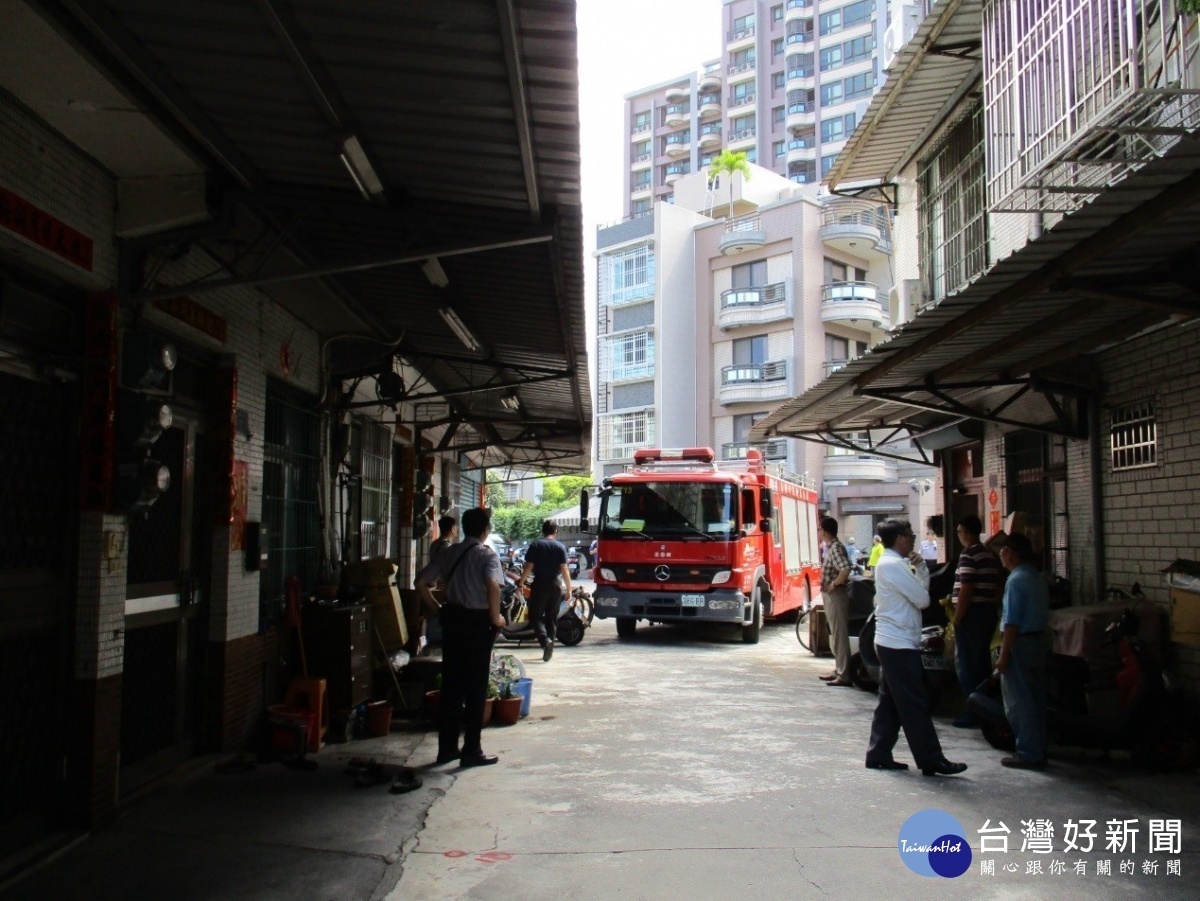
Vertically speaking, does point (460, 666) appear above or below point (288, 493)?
below

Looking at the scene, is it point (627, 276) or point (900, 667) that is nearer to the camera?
point (900, 667)

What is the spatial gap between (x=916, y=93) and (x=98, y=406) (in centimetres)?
1041

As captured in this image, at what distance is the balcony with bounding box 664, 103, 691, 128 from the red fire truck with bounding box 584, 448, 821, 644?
213ft

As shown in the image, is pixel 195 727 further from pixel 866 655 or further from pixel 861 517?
pixel 861 517

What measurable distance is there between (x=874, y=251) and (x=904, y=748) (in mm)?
39989

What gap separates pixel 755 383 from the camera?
44281mm

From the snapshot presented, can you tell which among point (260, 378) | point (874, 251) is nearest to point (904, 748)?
point (260, 378)

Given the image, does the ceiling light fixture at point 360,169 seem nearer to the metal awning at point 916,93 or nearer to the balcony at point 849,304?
the metal awning at point 916,93

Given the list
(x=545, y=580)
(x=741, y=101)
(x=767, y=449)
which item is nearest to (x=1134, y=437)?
(x=545, y=580)

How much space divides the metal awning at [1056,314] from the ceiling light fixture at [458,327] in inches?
147

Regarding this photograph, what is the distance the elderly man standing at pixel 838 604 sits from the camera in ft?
36.5

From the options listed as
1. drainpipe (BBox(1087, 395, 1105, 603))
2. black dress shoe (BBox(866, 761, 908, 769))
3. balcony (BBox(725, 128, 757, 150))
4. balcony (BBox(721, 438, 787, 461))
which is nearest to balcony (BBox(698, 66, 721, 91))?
balcony (BBox(725, 128, 757, 150))

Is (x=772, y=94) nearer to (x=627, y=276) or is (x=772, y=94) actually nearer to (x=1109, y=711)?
(x=627, y=276)

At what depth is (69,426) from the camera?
17.6 ft
